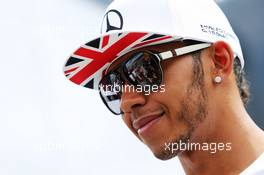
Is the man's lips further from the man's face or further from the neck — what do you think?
the neck

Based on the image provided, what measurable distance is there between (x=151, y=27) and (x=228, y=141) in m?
0.34

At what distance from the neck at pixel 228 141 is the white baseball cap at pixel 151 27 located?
169mm

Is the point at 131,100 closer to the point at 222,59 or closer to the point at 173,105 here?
the point at 173,105

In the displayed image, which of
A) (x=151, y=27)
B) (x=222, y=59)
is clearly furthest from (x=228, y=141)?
(x=151, y=27)

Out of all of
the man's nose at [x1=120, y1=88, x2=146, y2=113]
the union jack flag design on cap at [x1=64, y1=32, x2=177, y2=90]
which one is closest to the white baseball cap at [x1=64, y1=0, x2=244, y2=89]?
the union jack flag design on cap at [x1=64, y1=32, x2=177, y2=90]

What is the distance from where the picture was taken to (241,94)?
1370 millimetres

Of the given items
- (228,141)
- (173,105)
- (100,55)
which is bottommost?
(228,141)

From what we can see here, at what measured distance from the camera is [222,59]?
127 cm

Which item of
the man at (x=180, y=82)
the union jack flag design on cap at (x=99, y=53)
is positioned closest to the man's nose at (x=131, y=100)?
the man at (x=180, y=82)

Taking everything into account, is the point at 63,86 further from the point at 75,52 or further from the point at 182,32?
the point at 182,32

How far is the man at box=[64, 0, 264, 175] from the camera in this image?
4.03 feet

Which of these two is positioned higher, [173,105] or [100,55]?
[100,55]

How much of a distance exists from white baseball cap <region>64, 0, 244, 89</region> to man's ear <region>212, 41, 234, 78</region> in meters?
0.02

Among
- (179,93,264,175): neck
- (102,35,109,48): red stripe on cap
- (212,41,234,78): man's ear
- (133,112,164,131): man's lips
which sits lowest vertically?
(179,93,264,175): neck
